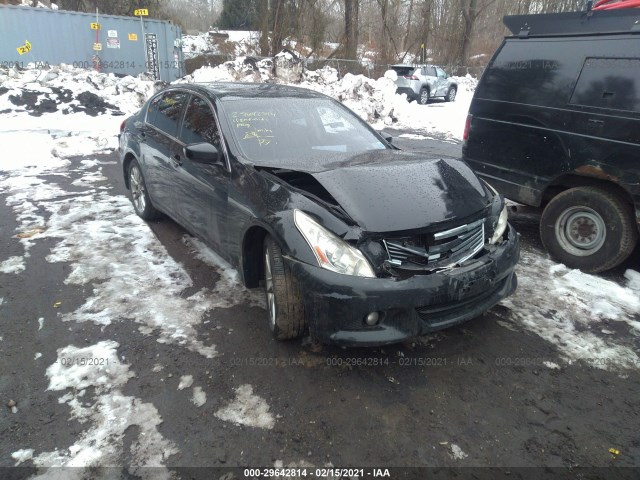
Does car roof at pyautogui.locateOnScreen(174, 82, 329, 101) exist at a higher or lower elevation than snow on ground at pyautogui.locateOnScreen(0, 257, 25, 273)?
higher

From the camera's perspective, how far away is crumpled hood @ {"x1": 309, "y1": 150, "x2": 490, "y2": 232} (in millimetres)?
2770

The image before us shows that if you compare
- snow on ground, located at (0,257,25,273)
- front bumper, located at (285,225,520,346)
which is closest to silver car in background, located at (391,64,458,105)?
snow on ground, located at (0,257,25,273)

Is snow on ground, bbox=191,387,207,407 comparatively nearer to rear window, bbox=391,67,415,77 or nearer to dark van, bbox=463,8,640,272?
dark van, bbox=463,8,640,272

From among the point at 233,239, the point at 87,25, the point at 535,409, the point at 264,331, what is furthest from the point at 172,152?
the point at 87,25

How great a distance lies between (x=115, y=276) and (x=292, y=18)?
21926 mm

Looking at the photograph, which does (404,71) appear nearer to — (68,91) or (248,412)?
(68,91)

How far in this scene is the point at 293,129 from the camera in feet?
13.0

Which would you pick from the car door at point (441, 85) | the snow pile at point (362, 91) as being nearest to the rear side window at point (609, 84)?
the snow pile at point (362, 91)

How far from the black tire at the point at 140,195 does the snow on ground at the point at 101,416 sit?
248 cm

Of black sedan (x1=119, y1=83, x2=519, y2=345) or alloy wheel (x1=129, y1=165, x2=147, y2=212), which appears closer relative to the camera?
black sedan (x1=119, y1=83, x2=519, y2=345)

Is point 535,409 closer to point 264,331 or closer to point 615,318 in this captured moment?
point 615,318

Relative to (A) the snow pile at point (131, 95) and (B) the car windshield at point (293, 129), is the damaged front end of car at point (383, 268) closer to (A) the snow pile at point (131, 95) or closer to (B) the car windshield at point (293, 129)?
(B) the car windshield at point (293, 129)

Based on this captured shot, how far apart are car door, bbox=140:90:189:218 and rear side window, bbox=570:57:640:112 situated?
149 inches

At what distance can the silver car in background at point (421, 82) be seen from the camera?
18.9m
